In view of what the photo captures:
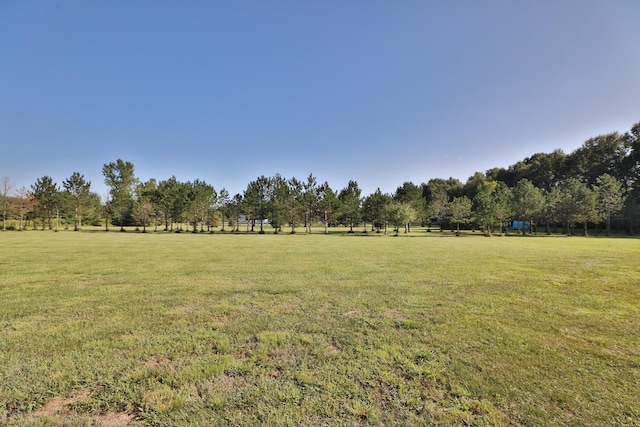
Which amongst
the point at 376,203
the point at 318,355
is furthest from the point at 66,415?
the point at 376,203

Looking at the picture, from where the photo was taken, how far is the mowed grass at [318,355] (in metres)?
3.10

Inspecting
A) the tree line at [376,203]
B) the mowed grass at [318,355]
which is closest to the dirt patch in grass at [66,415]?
the mowed grass at [318,355]

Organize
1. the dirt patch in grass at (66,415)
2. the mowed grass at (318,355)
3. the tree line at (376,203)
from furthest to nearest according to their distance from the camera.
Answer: the tree line at (376,203) < the mowed grass at (318,355) < the dirt patch in grass at (66,415)

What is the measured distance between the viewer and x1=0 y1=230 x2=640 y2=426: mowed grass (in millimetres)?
3100

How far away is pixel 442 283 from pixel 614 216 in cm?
5907

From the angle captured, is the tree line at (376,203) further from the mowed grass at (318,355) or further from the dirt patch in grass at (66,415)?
the dirt patch in grass at (66,415)

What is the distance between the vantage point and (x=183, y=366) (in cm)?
402

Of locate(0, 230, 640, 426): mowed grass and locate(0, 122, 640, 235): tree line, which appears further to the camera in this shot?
locate(0, 122, 640, 235): tree line

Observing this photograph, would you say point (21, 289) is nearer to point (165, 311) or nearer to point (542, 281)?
point (165, 311)

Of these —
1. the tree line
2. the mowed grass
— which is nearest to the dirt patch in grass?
the mowed grass

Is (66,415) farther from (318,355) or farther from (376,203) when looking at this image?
(376,203)

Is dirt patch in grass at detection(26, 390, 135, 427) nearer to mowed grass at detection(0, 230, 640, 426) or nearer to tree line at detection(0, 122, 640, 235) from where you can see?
mowed grass at detection(0, 230, 640, 426)

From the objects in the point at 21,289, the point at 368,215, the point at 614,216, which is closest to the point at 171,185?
the point at 368,215

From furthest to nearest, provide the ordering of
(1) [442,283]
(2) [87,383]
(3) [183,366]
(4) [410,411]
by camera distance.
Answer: (1) [442,283] < (3) [183,366] < (2) [87,383] < (4) [410,411]
